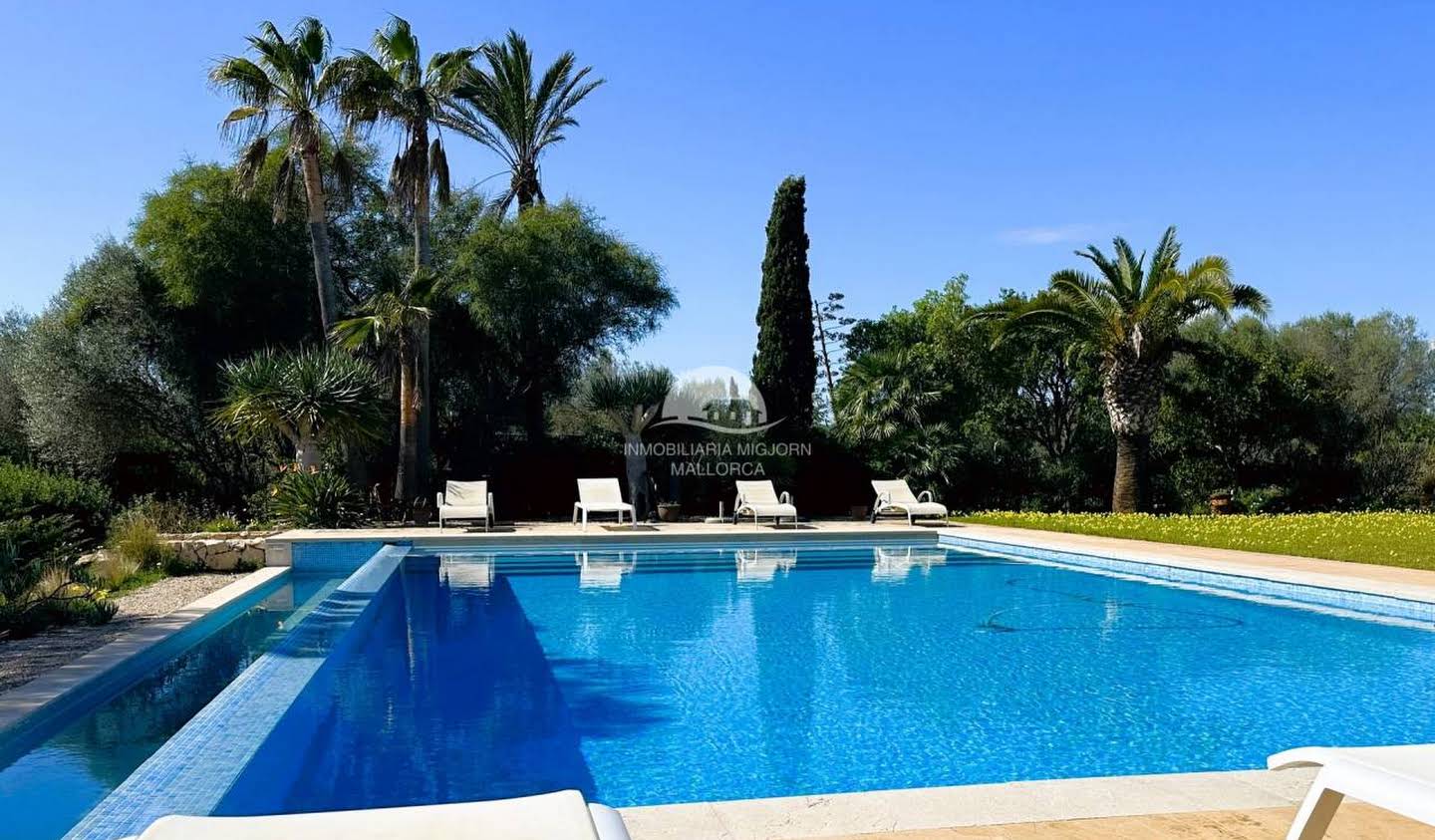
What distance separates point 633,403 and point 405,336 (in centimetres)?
398

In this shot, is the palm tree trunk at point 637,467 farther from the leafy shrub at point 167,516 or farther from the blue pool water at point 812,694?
the blue pool water at point 812,694

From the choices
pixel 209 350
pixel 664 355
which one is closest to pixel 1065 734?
pixel 664 355

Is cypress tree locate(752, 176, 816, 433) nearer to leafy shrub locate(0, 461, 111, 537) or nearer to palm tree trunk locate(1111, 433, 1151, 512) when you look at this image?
palm tree trunk locate(1111, 433, 1151, 512)

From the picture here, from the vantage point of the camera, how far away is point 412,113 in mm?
16531

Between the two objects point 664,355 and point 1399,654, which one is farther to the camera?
point 664,355

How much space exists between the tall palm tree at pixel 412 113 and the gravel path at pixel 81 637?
678 centimetres

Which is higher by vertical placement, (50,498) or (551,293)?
(551,293)

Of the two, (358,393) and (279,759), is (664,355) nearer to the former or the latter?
(358,393)

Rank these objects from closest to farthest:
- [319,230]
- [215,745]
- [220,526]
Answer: [215,745] → [220,526] → [319,230]

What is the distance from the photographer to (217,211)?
16.8m

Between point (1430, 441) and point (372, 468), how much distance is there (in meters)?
22.0

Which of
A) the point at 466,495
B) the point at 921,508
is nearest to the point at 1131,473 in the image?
the point at 921,508

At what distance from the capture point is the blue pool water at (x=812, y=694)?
4508mm

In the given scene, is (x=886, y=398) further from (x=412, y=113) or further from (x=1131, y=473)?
(x=412, y=113)
